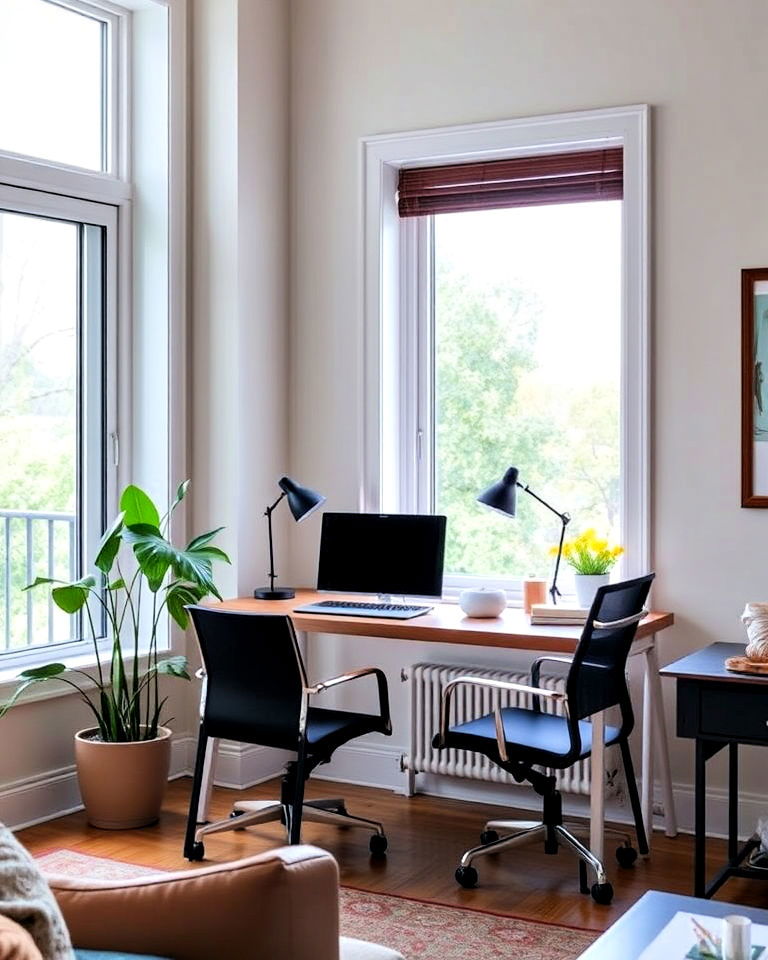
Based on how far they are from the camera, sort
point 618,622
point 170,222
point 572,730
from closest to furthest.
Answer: point 572,730 < point 618,622 < point 170,222

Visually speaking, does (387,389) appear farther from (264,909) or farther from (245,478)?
(264,909)

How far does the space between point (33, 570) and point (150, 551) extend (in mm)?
731

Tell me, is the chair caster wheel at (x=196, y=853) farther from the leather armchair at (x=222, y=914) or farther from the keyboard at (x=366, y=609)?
the leather armchair at (x=222, y=914)

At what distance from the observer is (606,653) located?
11.9 feet

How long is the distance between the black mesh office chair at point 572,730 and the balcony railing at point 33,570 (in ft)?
5.16

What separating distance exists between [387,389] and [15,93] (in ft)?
5.42

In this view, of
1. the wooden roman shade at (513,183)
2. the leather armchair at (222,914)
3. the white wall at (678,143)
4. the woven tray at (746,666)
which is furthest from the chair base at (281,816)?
the wooden roman shade at (513,183)

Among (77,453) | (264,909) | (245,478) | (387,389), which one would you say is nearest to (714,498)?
(387,389)

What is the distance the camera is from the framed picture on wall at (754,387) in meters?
4.00

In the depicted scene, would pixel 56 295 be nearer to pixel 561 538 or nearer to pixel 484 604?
pixel 484 604

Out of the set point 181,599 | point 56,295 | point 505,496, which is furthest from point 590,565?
point 56,295

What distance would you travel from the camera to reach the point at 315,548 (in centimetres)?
482

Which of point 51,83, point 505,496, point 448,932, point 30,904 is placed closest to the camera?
point 30,904

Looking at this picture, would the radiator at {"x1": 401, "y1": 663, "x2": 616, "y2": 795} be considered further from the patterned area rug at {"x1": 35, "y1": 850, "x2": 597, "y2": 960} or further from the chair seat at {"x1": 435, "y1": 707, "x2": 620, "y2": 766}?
the patterned area rug at {"x1": 35, "y1": 850, "x2": 597, "y2": 960}
